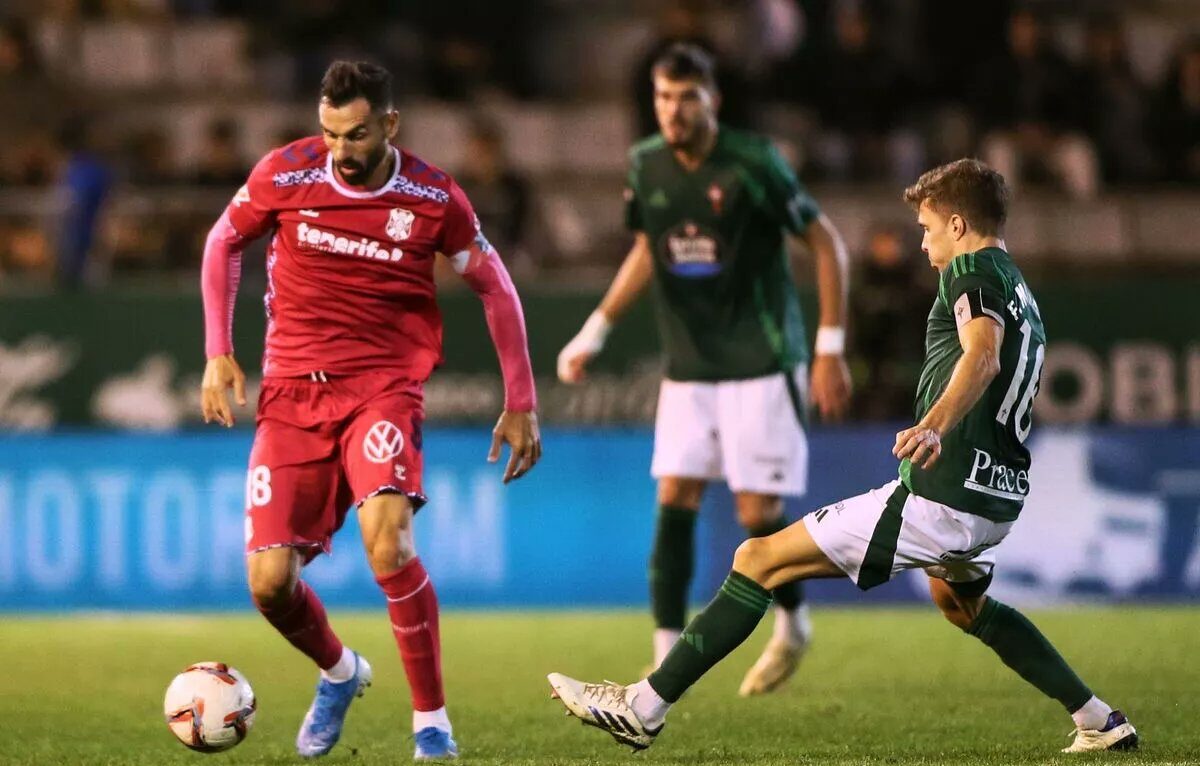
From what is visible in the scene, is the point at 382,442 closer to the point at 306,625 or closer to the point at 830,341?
the point at 306,625

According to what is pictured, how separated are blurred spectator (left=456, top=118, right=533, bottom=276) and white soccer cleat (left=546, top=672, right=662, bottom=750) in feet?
26.9

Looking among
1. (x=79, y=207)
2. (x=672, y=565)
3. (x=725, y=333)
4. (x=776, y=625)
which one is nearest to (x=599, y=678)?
(x=672, y=565)

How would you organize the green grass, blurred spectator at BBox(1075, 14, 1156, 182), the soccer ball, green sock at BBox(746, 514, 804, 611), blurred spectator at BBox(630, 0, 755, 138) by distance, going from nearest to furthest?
1. the soccer ball
2. the green grass
3. green sock at BBox(746, 514, 804, 611)
4. blurred spectator at BBox(630, 0, 755, 138)
5. blurred spectator at BBox(1075, 14, 1156, 182)

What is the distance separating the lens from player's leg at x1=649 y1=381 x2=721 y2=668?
8148mm

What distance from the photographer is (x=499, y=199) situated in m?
13.9

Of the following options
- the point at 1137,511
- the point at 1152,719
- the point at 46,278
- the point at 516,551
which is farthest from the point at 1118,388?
the point at 46,278

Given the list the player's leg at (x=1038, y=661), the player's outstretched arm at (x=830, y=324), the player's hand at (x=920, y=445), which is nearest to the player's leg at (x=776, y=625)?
the player's outstretched arm at (x=830, y=324)

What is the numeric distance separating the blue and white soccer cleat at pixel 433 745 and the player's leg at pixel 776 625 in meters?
2.20

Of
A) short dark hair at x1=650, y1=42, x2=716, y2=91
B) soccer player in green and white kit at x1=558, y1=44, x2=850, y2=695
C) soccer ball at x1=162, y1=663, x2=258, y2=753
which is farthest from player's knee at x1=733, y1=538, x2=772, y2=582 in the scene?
short dark hair at x1=650, y1=42, x2=716, y2=91

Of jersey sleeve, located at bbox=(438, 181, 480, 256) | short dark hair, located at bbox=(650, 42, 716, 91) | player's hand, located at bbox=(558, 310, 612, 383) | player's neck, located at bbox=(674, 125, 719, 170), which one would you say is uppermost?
short dark hair, located at bbox=(650, 42, 716, 91)

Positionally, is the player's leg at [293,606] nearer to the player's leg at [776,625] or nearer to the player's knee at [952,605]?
the player's knee at [952,605]

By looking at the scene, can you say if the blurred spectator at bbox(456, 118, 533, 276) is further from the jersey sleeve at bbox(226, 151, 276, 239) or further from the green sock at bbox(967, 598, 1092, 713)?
the green sock at bbox(967, 598, 1092, 713)

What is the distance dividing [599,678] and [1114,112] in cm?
867

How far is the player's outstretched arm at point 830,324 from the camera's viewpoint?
787cm
